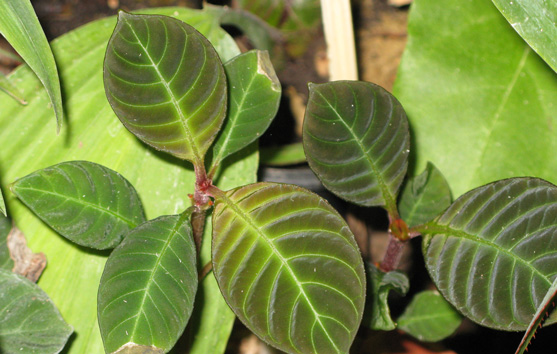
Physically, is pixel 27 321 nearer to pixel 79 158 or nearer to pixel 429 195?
pixel 79 158

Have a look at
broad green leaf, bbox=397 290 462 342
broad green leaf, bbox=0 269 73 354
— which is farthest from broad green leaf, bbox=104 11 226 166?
broad green leaf, bbox=397 290 462 342

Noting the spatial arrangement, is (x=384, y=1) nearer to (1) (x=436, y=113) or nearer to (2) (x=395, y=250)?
(1) (x=436, y=113)

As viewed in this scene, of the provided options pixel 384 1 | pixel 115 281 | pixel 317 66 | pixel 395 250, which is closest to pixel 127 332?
pixel 115 281

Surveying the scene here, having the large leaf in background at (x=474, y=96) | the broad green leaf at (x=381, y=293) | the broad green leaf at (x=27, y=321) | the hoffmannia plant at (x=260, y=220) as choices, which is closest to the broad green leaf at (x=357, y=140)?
the hoffmannia plant at (x=260, y=220)

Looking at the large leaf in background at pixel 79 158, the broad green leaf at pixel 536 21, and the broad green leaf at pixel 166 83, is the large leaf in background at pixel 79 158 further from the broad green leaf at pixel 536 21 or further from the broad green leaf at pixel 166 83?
the broad green leaf at pixel 536 21

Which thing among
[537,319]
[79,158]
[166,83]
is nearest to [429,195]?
[537,319]

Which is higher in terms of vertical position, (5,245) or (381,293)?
(5,245)

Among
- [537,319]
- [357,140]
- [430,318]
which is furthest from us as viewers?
[430,318]
